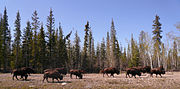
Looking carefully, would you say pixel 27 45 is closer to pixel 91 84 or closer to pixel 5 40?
pixel 5 40

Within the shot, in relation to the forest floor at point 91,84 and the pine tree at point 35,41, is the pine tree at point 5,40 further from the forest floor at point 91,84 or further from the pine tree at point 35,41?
the forest floor at point 91,84

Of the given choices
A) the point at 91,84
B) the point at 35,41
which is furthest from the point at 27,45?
the point at 91,84

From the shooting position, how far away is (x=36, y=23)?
132 feet

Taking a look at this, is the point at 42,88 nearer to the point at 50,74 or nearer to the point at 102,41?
the point at 50,74

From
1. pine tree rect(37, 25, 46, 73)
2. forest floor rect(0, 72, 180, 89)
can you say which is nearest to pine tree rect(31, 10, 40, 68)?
pine tree rect(37, 25, 46, 73)

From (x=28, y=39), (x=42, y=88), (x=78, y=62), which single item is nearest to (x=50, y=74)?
(x=42, y=88)

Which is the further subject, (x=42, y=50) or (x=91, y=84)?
(x=42, y=50)

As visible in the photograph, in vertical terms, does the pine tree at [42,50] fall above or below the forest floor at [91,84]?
above

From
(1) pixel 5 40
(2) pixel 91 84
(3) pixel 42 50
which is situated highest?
(1) pixel 5 40

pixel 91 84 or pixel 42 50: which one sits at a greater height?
pixel 42 50

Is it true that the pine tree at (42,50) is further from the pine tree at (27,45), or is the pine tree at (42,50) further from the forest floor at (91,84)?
the forest floor at (91,84)

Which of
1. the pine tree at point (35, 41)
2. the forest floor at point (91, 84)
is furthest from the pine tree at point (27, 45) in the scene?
the forest floor at point (91, 84)

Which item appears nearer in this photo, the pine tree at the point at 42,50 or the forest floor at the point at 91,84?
the forest floor at the point at 91,84

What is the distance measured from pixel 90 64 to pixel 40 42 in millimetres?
20943
